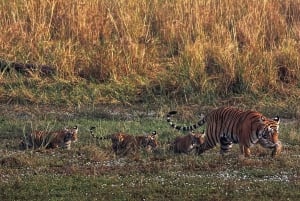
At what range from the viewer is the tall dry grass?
1302 cm

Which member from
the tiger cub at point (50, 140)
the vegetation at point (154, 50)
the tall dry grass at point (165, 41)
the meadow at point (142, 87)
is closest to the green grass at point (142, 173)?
the meadow at point (142, 87)

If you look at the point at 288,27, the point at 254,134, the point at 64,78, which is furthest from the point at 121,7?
the point at 254,134

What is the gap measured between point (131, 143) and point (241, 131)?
4.28 feet

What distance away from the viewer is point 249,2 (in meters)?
15.0

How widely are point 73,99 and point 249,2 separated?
4203 mm

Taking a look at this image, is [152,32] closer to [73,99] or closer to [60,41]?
[60,41]

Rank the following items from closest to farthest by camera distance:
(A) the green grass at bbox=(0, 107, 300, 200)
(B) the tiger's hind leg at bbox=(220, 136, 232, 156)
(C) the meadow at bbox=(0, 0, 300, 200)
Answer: (A) the green grass at bbox=(0, 107, 300, 200)
(C) the meadow at bbox=(0, 0, 300, 200)
(B) the tiger's hind leg at bbox=(220, 136, 232, 156)

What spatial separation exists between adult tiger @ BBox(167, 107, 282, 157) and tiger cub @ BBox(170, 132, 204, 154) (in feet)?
0.26

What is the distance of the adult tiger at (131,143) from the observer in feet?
32.1

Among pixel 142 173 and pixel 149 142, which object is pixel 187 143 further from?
pixel 142 173

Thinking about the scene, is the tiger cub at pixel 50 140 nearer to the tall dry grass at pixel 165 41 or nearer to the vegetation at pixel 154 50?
the vegetation at pixel 154 50

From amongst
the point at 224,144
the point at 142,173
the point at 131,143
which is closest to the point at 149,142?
the point at 131,143

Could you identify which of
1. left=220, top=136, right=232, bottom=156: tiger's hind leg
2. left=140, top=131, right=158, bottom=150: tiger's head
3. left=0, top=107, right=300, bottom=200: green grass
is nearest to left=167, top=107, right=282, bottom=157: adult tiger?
left=220, top=136, right=232, bottom=156: tiger's hind leg

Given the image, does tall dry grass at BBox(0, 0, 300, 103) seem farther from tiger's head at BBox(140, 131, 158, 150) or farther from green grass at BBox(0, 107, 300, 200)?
tiger's head at BBox(140, 131, 158, 150)
